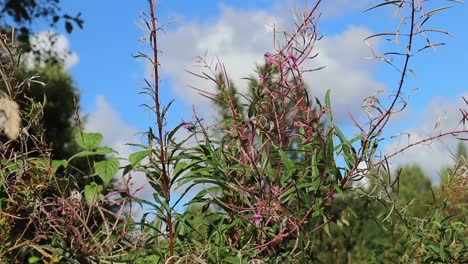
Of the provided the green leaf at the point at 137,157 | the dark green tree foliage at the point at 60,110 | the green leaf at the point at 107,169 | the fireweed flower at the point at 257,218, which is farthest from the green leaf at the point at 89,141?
the dark green tree foliage at the point at 60,110

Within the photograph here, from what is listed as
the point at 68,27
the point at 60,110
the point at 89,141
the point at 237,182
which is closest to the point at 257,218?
the point at 237,182

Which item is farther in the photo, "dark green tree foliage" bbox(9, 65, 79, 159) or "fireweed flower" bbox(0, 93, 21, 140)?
"dark green tree foliage" bbox(9, 65, 79, 159)

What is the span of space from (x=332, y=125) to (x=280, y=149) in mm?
150

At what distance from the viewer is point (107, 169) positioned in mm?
1861

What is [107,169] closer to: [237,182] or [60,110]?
[237,182]

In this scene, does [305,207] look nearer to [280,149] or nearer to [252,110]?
[280,149]

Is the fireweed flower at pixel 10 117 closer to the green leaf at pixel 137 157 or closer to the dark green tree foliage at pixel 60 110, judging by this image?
the green leaf at pixel 137 157

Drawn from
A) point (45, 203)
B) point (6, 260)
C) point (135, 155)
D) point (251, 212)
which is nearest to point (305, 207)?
point (251, 212)

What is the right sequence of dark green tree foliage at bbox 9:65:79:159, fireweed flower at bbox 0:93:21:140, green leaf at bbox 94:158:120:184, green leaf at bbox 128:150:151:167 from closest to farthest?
fireweed flower at bbox 0:93:21:140 → green leaf at bbox 128:150:151:167 → green leaf at bbox 94:158:120:184 → dark green tree foliage at bbox 9:65:79:159

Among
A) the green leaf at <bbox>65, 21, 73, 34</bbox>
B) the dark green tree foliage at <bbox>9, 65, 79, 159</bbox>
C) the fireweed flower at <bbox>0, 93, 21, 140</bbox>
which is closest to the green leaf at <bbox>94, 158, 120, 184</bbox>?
the fireweed flower at <bbox>0, 93, 21, 140</bbox>

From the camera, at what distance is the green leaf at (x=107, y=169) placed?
1809 mm

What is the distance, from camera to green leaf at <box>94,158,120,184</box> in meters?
1.81

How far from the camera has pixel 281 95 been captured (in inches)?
→ 63.4

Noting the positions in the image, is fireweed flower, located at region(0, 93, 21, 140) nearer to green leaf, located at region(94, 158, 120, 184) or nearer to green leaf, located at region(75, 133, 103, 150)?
green leaf, located at region(94, 158, 120, 184)
